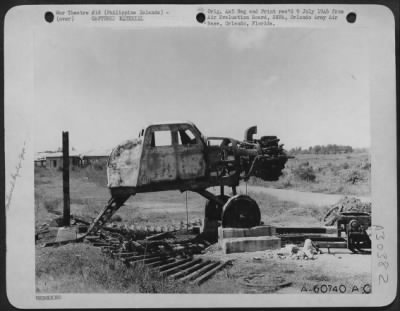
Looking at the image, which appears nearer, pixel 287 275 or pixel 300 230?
pixel 287 275

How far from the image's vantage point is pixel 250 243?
12.1 ft

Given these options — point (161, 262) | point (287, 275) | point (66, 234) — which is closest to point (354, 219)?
point (287, 275)

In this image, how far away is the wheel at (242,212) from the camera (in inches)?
146

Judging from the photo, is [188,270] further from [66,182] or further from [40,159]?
[40,159]

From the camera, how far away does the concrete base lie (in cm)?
365

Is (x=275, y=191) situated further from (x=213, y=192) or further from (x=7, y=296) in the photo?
(x=7, y=296)

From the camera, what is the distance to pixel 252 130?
144 inches

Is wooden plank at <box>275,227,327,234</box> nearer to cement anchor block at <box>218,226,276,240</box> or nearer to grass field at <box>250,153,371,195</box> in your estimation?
cement anchor block at <box>218,226,276,240</box>

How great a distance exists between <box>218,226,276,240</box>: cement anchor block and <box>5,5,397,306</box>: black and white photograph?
0.4 inches

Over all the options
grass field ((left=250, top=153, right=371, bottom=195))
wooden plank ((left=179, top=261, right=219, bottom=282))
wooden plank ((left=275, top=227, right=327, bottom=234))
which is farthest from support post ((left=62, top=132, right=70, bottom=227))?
wooden plank ((left=275, top=227, right=327, bottom=234))

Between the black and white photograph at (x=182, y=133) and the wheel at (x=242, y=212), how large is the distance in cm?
1

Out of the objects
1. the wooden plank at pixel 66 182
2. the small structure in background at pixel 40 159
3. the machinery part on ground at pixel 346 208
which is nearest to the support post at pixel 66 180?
the wooden plank at pixel 66 182

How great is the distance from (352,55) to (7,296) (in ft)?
9.26

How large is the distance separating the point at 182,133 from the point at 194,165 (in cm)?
24
